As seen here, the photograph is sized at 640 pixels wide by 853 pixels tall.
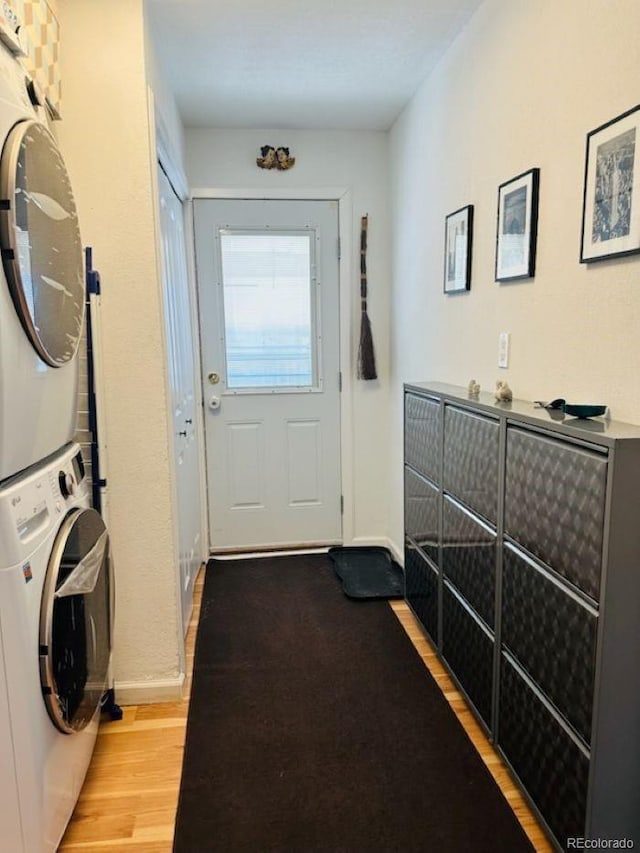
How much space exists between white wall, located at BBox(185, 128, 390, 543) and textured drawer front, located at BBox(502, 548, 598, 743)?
1923mm

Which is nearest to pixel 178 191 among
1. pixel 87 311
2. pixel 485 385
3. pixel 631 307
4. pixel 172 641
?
pixel 87 311

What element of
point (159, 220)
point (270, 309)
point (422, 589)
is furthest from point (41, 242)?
point (270, 309)

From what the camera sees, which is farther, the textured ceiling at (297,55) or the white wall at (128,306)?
the textured ceiling at (297,55)

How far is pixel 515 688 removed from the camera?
1.60 m

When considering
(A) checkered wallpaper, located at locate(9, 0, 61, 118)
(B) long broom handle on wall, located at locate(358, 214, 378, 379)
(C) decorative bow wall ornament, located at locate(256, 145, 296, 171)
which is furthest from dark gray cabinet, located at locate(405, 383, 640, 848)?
(C) decorative bow wall ornament, located at locate(256, 145, 296, 171)

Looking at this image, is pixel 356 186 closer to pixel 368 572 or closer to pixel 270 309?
pixel 270 309

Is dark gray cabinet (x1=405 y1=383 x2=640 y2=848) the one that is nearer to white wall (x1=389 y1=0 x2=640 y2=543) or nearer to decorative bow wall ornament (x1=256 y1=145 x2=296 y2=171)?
white wall (x1=389 y1=0 x2=640 y2=543)

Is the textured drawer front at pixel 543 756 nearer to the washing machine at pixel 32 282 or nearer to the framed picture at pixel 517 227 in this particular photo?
the framed picture at pixel 517 227

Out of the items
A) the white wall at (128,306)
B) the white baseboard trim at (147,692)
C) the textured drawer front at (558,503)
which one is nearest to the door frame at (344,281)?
Result: the white wall at (128,306)

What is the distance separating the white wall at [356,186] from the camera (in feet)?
10.5

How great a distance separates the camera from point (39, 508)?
1332 millimetres

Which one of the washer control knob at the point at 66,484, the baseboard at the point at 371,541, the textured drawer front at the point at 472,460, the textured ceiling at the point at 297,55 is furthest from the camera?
the baseboard at the point at 371,541

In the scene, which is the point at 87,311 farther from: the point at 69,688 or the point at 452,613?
the point at 452,613

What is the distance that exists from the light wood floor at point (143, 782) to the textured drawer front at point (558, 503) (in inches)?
30.0
